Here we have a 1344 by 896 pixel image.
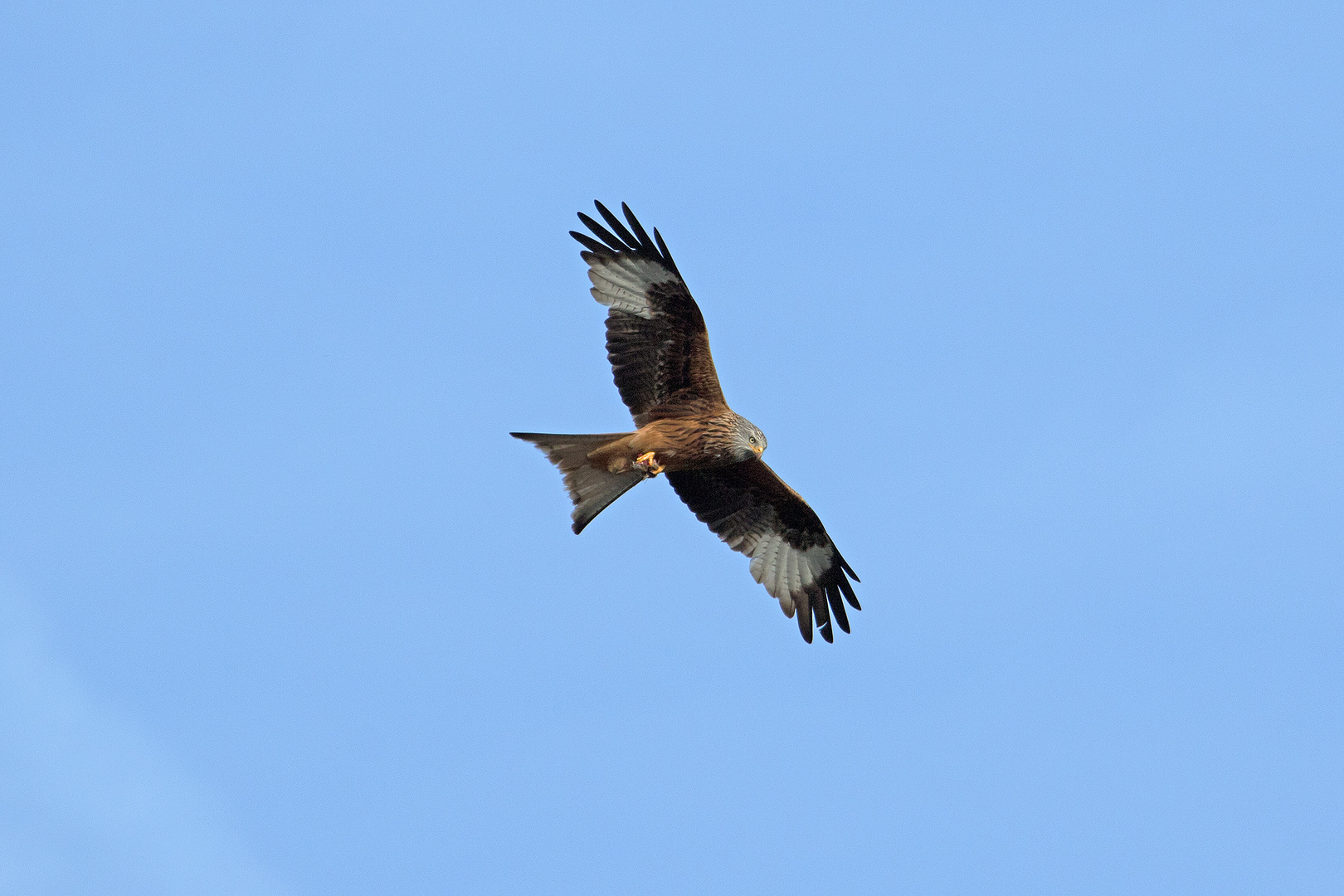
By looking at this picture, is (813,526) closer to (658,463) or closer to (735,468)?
(735,468)

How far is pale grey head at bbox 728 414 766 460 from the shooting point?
12.9m

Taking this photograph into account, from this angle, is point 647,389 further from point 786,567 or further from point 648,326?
point 786,567

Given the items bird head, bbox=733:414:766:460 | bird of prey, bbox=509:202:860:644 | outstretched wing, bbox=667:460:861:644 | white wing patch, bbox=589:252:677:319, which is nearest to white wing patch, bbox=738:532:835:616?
outstretched wing, bbox=667:460:861:644

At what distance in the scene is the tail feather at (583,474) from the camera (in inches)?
509

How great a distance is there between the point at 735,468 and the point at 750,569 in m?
0.99

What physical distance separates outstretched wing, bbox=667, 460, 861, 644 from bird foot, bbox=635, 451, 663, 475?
116cm

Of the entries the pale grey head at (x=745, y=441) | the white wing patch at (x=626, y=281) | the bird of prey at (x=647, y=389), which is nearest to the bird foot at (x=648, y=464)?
the bird of prey at (x=647, y=389)

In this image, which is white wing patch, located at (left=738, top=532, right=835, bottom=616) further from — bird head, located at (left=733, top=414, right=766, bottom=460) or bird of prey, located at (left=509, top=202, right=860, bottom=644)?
bird head, located at (left=733, top=414, right=766, bottom=460)

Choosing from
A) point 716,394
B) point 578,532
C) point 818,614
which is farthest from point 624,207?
point 818,614

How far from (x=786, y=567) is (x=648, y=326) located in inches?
103

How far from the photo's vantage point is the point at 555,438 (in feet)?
42.3

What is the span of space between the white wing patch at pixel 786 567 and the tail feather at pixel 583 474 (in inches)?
67.9

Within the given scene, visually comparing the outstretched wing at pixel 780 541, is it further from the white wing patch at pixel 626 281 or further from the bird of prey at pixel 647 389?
the white wing patch at pixel 626 281

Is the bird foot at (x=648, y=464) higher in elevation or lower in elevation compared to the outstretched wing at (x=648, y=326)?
lower
